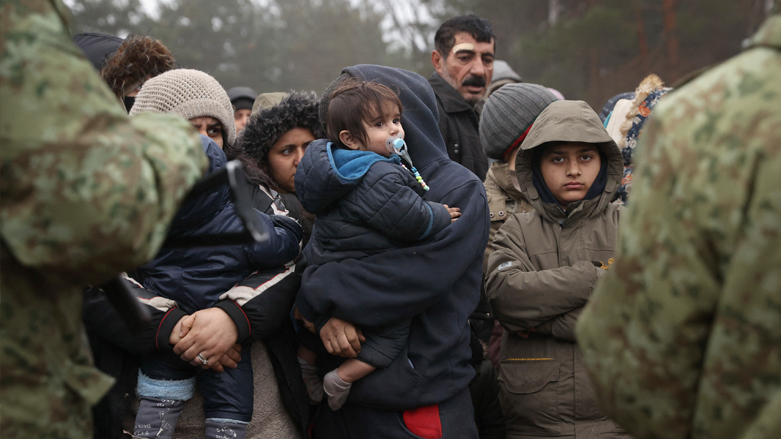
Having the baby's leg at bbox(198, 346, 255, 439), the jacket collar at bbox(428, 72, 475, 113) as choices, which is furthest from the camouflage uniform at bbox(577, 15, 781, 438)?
the jacket collar at bbox(428, 72, 475, 113)

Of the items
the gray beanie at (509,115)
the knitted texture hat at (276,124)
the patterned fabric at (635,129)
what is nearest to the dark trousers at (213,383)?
the knitted texture hat at (276,124)

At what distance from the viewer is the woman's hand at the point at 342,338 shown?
2.46 meters

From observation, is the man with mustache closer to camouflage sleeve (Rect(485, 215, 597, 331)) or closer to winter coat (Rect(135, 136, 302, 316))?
camouflage sleeve (Rect(485, 215, 597, 331))

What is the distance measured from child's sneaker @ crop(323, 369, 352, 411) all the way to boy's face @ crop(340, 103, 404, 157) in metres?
0.92

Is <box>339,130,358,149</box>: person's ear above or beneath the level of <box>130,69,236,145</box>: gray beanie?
beneath

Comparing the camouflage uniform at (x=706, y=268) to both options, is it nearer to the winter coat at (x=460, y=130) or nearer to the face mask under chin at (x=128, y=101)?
the face mask under chin at (x=128, y=101)

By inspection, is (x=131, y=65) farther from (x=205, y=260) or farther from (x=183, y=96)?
(x=205, y=260)

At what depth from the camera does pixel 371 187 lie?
239 cm

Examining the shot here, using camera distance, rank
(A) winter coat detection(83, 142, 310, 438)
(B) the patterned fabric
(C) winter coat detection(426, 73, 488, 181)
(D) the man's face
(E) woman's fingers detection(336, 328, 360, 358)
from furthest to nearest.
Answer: (D) the man's face → (C) winter coat detection(426, 73, 488, 181) → (B) the patterned fabric → (E) woman's fingers detection(336, 328, 360, 358) → (A) winter coat detection(83, 142, 310, 438)

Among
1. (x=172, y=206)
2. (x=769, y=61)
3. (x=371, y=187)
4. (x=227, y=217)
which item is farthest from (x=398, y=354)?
(x=769, y=61)

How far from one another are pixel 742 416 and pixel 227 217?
1920 mm

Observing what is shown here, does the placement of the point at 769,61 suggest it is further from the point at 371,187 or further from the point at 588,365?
the point at 371,187

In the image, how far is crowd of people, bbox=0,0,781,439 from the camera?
1.24 meters

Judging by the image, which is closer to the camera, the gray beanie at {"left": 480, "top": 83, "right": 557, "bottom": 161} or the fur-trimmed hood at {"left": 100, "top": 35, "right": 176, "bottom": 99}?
the fur-trimmed hood at {"left": 100, "top": 35, "right": 176, "bottom": 99}
